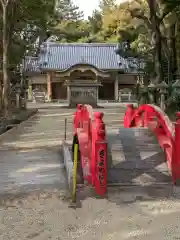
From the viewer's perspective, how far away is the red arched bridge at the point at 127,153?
625 centimetres

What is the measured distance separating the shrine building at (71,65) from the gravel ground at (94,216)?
30540mm

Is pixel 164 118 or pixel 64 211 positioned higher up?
pixel 164 118

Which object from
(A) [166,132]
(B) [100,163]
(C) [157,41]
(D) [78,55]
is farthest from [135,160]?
(D) [78,55]

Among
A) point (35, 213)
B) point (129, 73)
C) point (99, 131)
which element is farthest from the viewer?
point (129, 73)

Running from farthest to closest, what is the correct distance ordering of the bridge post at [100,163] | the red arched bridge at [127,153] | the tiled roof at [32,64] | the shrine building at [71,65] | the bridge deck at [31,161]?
1. the tiled roof at [32,64]
2. the shrine building at [71,65]
3. the bridge deck at [31,161]
4. the red arched bridge at [127,153]
5. the bridge post at [100,163]

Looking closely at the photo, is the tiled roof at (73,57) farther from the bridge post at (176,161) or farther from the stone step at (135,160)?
the bridge post at (176,161)

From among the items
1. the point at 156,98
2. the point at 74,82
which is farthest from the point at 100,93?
the point at 156,98

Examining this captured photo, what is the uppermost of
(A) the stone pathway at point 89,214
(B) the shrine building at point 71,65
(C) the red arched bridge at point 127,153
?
(B) the shrine building at point 71,65

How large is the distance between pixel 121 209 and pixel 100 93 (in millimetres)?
34187

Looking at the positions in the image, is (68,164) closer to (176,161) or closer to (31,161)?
(31,161)

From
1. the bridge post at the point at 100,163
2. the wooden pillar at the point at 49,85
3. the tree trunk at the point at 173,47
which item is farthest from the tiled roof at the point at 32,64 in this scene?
the bridge post at the point at 100,163

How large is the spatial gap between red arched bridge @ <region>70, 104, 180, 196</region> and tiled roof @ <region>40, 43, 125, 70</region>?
31036 millimetres

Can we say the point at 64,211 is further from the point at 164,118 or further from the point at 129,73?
the point at 129,73

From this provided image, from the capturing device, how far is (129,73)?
38656mm
